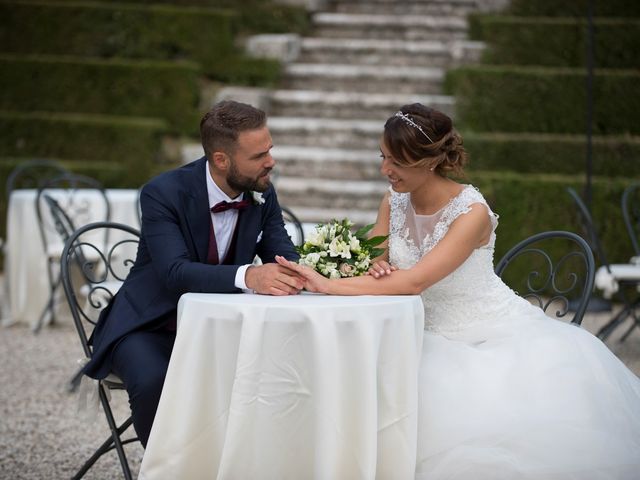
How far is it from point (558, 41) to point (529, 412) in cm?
717

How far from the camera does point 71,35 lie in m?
10.7

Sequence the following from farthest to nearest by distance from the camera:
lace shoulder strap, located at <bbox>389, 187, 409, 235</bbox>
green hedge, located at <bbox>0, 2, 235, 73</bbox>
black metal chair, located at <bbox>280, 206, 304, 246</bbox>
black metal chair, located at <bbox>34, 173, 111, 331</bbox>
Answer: green hedge, located at <bbox>0, 2, 235, 73</bbox>, black metal chair, located at <bbox>34, 173, 111, 331</bbox>, black metal chair, located at <bbox>280, 206, 304, 246</bbox>, lace shoulder strap, located at <bbox>389, 187, 409, 235</bbox>

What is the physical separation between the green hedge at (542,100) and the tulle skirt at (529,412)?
594 centimetres

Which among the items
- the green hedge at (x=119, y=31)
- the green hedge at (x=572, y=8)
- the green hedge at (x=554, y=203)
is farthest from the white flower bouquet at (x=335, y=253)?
the green hedge at (x=572, y=8)

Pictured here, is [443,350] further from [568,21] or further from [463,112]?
[568,21]

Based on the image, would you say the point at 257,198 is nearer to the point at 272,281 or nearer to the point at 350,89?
the point at 272,281

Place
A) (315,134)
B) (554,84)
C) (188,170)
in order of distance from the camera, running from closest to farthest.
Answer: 1. (188,170)
2. (554,84)
3. (315,134)

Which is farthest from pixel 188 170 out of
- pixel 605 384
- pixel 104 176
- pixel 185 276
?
pixel 104 176

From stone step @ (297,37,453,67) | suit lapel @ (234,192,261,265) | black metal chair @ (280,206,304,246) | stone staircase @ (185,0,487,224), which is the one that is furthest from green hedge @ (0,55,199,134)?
suit lapel @ (234,192,261,265)

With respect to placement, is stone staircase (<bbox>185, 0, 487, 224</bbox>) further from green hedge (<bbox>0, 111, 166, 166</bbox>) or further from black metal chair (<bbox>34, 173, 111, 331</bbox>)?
black metal chair (<bbox>34, 173, 111, 331</bbox>)

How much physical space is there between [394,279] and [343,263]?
18 cm

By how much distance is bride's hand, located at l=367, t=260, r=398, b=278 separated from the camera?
3.53m

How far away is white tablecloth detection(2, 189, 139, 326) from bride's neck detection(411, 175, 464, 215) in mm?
3943

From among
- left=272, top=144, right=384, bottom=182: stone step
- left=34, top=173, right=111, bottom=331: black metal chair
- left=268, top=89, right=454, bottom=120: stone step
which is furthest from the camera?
left=268, top=89, right=454, bottom=120: stone step
